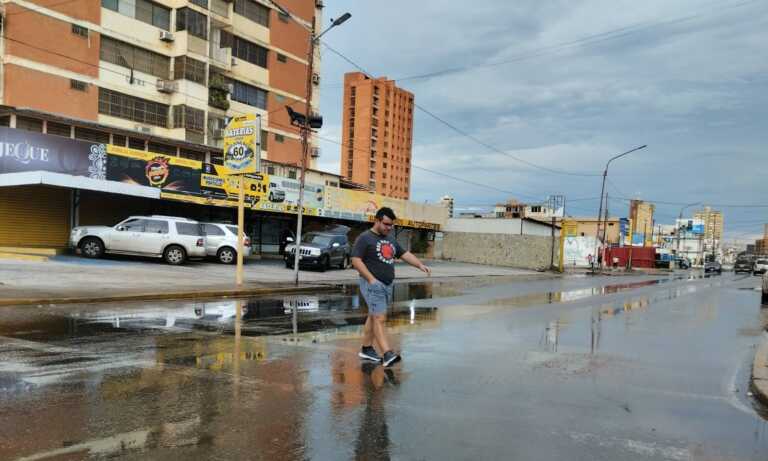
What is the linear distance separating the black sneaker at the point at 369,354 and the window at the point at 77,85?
1200 inches

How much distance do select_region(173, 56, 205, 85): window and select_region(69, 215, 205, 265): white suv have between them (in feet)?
55.8

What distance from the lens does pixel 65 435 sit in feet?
13.4

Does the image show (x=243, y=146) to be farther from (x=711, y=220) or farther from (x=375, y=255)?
(x=711, y=220)

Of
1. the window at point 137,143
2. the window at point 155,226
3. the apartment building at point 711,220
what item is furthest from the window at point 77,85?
the apartment building at point 711,220

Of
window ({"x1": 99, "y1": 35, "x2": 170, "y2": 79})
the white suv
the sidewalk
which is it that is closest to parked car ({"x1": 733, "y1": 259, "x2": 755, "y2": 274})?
the sidewalk

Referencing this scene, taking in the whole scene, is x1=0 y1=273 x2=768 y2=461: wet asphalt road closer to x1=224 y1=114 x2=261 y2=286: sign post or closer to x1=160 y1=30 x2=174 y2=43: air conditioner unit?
x1=224 y1=114 x2=261 y2=286: sign post

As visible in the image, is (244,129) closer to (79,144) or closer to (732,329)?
(79,144)

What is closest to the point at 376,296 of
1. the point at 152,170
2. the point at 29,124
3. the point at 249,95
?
the point at 152,170

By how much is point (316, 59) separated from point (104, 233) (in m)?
32.2

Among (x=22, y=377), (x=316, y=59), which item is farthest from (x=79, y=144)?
(x=316, y=59)

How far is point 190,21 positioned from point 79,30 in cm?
703

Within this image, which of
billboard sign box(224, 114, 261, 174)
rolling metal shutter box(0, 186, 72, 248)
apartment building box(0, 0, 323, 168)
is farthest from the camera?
apartment building box(0, 0, 323, 168)

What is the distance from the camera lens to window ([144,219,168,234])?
72.3 ft

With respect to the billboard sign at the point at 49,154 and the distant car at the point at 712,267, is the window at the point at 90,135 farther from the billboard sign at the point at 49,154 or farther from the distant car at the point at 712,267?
the distant car at the point at 712,267
